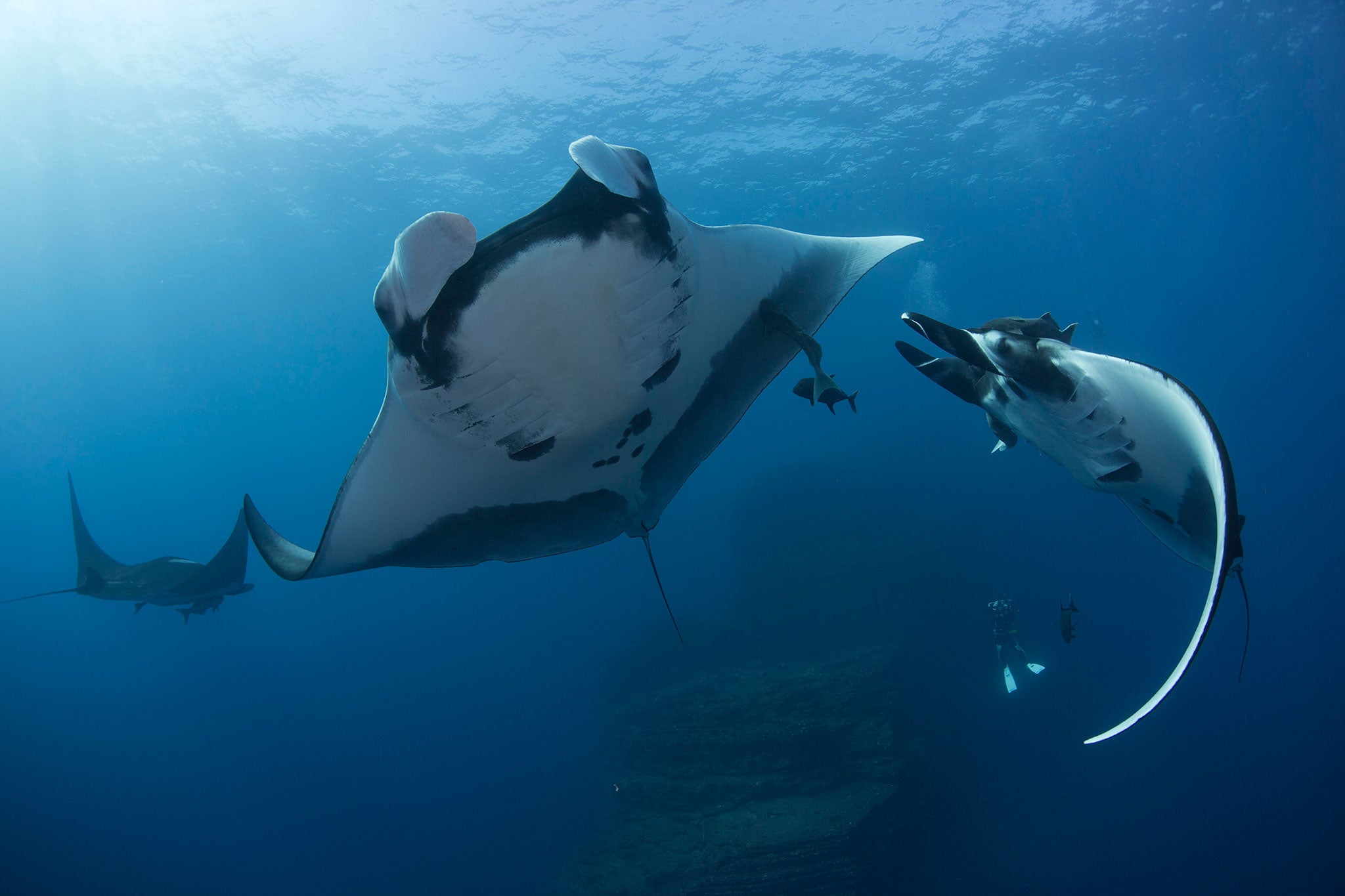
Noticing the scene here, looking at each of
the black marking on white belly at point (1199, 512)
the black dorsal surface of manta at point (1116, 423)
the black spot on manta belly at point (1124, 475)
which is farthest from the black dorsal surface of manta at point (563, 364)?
the black marking on white belly at point (1199, 512)

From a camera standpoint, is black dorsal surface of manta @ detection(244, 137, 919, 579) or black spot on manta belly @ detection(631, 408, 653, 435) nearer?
black dorsal surface of manta @ detection(244, 137, 919, 579)

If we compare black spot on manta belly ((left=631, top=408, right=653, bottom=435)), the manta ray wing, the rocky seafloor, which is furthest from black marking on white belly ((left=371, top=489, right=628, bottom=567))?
the rocky seafloor

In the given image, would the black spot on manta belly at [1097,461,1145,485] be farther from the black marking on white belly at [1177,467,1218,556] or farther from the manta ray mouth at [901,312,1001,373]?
the manta ray mouth at [901,312,1001,373]

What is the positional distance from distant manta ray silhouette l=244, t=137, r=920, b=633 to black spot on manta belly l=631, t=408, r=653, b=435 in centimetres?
1

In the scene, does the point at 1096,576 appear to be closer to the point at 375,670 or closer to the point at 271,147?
the point at 271,147

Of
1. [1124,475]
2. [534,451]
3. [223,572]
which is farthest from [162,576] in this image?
[1124,475]

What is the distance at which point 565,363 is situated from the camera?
205cm

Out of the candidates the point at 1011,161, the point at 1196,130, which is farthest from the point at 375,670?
the point at 1196,130

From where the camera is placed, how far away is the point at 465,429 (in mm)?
2191

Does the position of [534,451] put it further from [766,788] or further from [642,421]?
[766,788]

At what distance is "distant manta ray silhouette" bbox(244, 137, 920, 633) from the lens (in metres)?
1.67

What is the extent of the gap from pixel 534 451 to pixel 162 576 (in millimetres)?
10736

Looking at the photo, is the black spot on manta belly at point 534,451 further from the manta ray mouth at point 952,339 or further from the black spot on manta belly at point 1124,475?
the black spot on manta belly at point 1124,475

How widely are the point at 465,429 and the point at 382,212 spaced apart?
85.1ft
